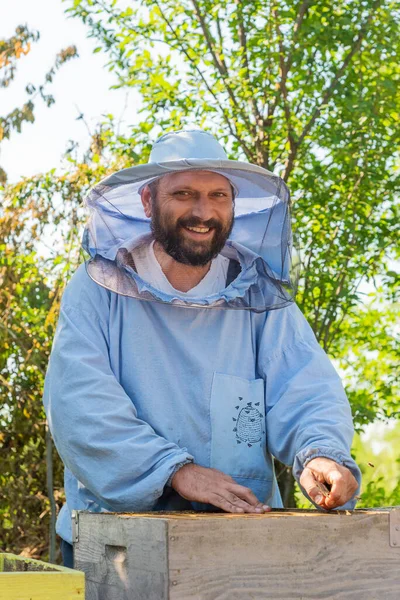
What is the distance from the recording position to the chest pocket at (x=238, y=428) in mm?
2320

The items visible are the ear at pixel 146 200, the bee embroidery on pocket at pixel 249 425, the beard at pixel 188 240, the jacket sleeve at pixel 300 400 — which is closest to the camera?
the jacket sleeve at pixel 300 400

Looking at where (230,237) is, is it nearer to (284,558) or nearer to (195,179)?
(195,179)

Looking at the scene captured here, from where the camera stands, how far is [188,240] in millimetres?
2459

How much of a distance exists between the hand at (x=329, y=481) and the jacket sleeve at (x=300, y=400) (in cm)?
3

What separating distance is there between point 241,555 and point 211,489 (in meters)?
0.35

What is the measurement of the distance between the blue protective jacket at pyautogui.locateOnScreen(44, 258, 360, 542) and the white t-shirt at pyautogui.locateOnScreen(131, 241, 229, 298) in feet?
0.25

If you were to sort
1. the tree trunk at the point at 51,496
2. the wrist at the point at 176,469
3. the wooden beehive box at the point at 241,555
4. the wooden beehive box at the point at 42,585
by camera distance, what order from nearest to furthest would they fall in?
the wooden beehive box at the point at 42,585 → the wooden beehive box at the point at 241,555 → the wrist at the point at 176,469 → the tree trunk at the point at 51,496

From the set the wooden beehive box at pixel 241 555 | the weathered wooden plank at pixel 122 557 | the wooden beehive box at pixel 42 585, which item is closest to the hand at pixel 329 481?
the wooden beehive box at pixel 241 555

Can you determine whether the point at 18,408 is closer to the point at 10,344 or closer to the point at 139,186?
the point at 10,344

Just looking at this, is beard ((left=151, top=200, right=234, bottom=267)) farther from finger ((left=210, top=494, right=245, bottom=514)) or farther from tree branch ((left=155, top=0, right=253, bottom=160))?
tree branch ((left=155, top=0, right=253, bottom=160))

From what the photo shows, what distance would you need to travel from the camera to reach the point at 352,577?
72.6 inches

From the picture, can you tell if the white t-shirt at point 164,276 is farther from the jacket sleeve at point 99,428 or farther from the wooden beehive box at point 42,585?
the wooden beehive box at point 42,585

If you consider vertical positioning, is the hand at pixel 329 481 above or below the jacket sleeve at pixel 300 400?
below

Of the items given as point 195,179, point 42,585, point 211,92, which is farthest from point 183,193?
point 211,92
